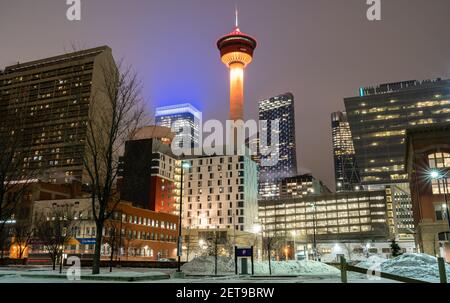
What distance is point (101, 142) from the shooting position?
3534 centimetres

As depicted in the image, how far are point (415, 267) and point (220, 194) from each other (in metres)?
136

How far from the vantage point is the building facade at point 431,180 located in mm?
74750

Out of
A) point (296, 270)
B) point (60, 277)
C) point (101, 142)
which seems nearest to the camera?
Result: point (60, 277)

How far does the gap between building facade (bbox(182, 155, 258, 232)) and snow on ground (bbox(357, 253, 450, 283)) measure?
416ft

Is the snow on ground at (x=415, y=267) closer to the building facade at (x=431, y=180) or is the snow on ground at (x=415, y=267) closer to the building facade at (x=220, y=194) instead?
the building facade at (x=431, y=180)

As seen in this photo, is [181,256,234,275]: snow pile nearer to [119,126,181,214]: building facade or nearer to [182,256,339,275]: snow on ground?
[182,256,339,275]: snow on ground

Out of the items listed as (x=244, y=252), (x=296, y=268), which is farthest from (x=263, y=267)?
(x=244, y=252)

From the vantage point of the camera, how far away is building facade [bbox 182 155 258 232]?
158387 millimetres

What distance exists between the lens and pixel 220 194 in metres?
162

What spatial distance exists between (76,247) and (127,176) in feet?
187

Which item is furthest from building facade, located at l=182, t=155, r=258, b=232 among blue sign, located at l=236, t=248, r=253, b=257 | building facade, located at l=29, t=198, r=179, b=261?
blue sign, located at l=236, t=248, r=253, b=257
